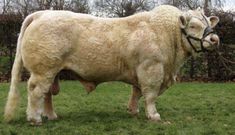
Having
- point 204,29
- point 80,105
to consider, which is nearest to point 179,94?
point 80,105

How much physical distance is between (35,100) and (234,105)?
516cm

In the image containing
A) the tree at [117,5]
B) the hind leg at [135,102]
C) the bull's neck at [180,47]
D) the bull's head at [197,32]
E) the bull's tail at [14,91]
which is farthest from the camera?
Answer: the tree at [117,5]

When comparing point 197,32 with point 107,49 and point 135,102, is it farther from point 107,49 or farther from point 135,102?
point 135,102

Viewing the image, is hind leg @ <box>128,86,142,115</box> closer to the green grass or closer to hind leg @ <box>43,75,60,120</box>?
the green grass

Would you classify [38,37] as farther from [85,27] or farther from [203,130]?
[203,130]

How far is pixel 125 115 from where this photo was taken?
31.6ft

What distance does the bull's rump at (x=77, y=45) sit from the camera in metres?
8.38

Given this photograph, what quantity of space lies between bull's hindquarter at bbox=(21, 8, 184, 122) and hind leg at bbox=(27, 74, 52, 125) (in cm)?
2

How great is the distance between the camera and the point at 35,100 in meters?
8.38

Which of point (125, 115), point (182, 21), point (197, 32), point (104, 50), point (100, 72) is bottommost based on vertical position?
point (125, 115)

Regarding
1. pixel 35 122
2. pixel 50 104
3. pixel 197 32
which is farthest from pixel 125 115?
pixel 197 32

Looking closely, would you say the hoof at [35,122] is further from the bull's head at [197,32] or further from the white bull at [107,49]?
Answer: the bull's head at [197,32]

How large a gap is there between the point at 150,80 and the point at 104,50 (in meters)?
1.03

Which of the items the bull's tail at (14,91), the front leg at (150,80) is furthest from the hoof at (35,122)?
the front leg at (150,80)
